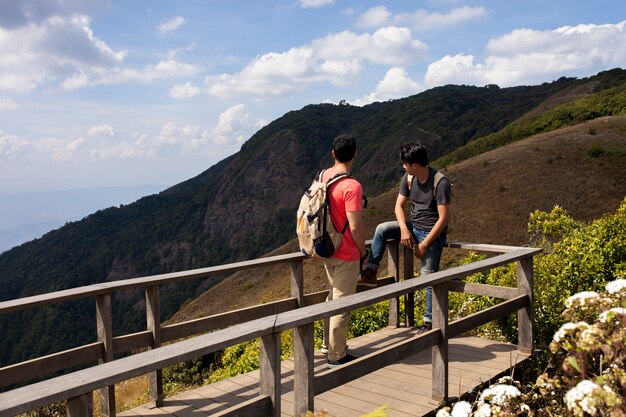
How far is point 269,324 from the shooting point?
3127mm

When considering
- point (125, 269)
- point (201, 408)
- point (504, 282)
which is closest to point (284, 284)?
point (504, 282)

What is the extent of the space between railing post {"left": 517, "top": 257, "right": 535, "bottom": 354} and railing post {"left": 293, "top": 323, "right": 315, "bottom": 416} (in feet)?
9.65

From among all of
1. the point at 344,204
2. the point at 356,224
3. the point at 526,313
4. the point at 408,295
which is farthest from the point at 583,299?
the point at 408,295

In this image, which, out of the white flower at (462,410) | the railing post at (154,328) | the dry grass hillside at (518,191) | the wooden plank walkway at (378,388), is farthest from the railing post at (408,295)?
Answer: the dry grass hillside at (518,191)

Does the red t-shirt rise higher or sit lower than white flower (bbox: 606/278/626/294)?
higher

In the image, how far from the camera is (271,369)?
10.4 feet

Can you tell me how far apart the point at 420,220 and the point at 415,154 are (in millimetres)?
694

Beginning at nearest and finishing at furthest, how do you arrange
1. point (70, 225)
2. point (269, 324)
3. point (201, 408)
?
point (269, 324) < point (201, 408) < point (70, 225)

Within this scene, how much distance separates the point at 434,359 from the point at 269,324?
185cm

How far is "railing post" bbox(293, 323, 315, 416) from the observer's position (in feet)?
11.0

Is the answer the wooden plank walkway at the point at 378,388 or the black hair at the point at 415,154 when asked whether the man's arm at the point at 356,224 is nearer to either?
the black hair at the point at 415,154

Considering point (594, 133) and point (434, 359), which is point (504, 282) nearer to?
point (434, 359)

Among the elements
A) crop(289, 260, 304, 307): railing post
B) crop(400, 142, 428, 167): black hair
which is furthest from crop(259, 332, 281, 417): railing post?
crop(400, 142, 428, 167): black hair

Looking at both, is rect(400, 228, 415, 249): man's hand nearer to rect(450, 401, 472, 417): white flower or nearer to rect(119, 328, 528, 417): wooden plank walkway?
rect(119, 328, 528, 417): wooden plank walkway
